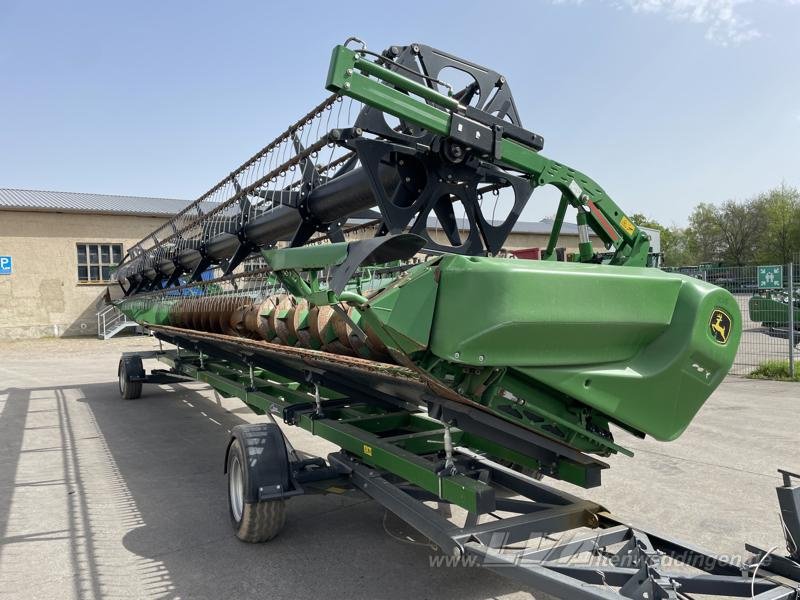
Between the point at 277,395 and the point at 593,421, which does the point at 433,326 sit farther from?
the point at 277,395

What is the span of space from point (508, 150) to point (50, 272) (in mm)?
25396

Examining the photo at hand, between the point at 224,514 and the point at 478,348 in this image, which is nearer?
the point at 478,348

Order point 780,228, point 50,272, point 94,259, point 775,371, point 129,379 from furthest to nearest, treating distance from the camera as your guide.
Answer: point 780,228 → point 94,259 → point 50,272 → point 775,371 → point 129,379

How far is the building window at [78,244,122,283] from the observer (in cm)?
2503

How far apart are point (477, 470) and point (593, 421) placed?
0.96 metres

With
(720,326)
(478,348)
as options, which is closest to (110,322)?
(478,348)

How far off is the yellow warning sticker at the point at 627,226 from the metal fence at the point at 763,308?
846 centimetres

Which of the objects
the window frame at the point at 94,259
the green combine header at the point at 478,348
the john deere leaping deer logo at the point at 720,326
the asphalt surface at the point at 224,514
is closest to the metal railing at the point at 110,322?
the window frame at the point at 94,259

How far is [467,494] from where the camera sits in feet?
9.76

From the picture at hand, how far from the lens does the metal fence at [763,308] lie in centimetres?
1137

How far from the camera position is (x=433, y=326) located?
2701 millimetres

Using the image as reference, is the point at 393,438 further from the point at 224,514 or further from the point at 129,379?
the point at 129,379

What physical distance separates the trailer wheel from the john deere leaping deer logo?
9.76 meters

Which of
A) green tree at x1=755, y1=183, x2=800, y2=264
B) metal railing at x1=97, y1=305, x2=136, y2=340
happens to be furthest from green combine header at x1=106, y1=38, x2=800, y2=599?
green tree at x1=755, y1=183, x2=800, y2=264
